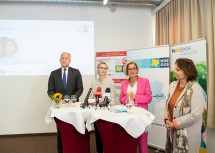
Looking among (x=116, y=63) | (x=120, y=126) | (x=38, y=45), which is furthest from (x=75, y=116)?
(x=38, y=45)

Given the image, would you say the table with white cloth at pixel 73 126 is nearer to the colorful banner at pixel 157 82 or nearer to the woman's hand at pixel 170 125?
the woman's hand at pixel 170 125

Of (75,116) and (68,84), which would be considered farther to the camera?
(68,84)

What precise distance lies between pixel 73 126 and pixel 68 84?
1.09 m

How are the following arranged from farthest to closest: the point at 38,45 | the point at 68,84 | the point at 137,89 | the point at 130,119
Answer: the point at 38,45
the point at 68,84
the point at 137,89
the point at 130,119

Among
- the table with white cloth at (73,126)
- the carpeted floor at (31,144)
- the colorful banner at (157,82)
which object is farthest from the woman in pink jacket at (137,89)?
the carpeted floor at (31,144)

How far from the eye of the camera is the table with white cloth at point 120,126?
2293mm

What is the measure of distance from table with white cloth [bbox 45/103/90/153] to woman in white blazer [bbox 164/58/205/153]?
1.00 m

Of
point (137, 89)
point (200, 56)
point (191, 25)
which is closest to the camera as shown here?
point (137, 89)

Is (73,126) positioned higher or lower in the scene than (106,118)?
lower

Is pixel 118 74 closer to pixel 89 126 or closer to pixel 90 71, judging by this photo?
pixel 90 71

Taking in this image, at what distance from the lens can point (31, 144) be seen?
14.8 feet

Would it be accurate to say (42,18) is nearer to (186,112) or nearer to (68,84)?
(68,84)

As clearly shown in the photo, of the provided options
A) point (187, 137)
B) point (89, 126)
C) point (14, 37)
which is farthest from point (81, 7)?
point (187, 137)

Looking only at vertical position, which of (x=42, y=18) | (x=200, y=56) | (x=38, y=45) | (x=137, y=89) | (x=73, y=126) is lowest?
(x=73, y=126)
